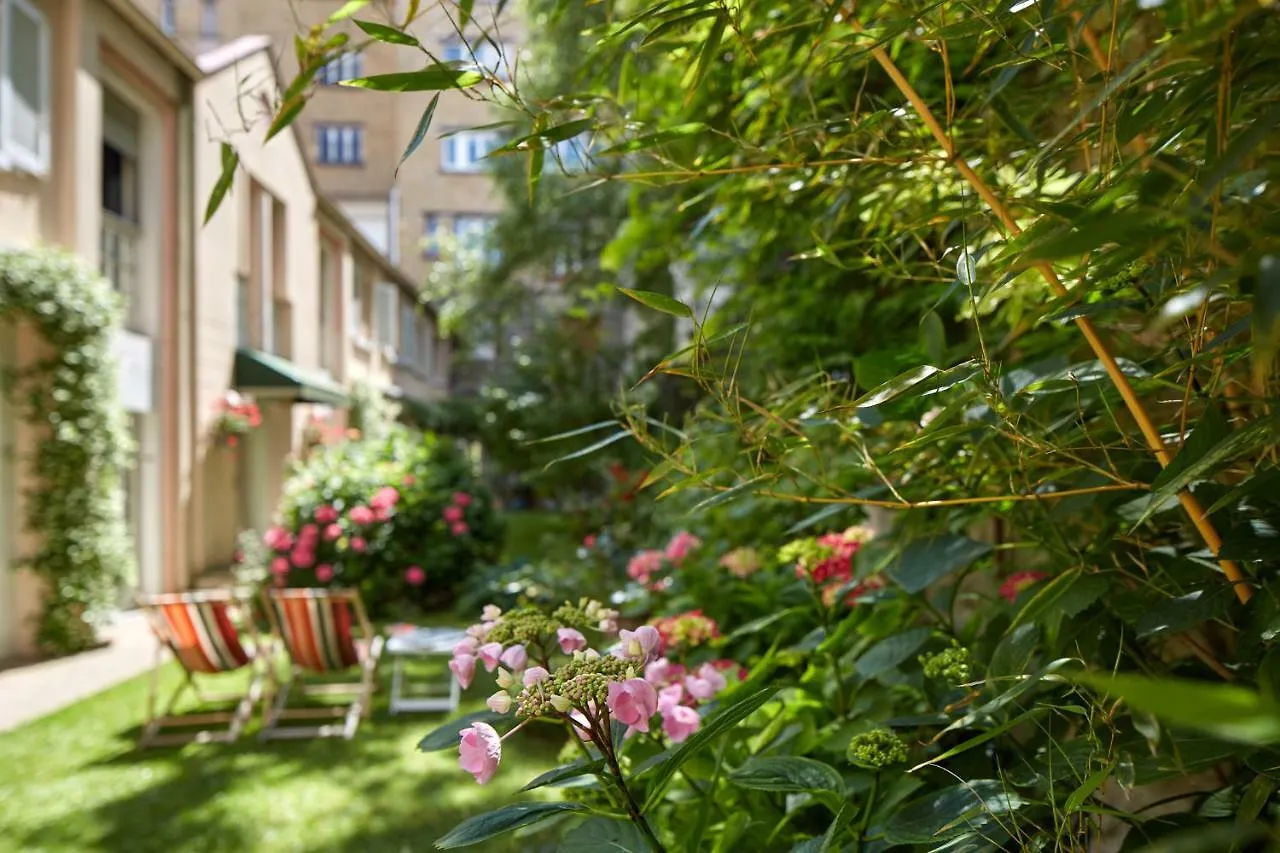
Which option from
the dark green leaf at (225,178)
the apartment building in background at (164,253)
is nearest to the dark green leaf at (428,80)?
the dark green leaf at (225,178)

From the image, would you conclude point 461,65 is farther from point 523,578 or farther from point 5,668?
point 5,668

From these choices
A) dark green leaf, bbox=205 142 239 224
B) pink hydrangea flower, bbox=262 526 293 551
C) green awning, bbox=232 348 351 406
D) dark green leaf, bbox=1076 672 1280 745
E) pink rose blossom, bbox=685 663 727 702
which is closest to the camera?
dark green leaf, bbox=1076 672 1280 745

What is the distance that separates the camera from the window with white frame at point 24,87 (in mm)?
6242

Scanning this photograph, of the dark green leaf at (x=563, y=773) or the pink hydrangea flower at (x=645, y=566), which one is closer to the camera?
the dark green leaf at (x=563, y=773)

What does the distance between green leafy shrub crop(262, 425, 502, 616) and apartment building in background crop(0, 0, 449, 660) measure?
1252 mm

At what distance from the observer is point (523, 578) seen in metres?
6.42

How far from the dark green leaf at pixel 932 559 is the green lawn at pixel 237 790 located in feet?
6.50

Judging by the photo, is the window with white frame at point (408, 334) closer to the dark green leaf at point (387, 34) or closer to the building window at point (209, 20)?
the building window at point (209, 20)

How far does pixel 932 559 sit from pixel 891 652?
14 cm

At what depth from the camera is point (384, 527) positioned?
28.6 feet

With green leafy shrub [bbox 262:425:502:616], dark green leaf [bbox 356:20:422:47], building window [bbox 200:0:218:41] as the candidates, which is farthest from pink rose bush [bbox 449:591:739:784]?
building window [bbox 200:0:218:41]

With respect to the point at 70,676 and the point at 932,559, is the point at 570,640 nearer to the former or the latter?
the point at 932,559

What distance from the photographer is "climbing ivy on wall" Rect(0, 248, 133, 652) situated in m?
6.55

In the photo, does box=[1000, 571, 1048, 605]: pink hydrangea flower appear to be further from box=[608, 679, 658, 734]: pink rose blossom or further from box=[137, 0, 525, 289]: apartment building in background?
box=[137, 0, 525, 289]: apartment building in background
